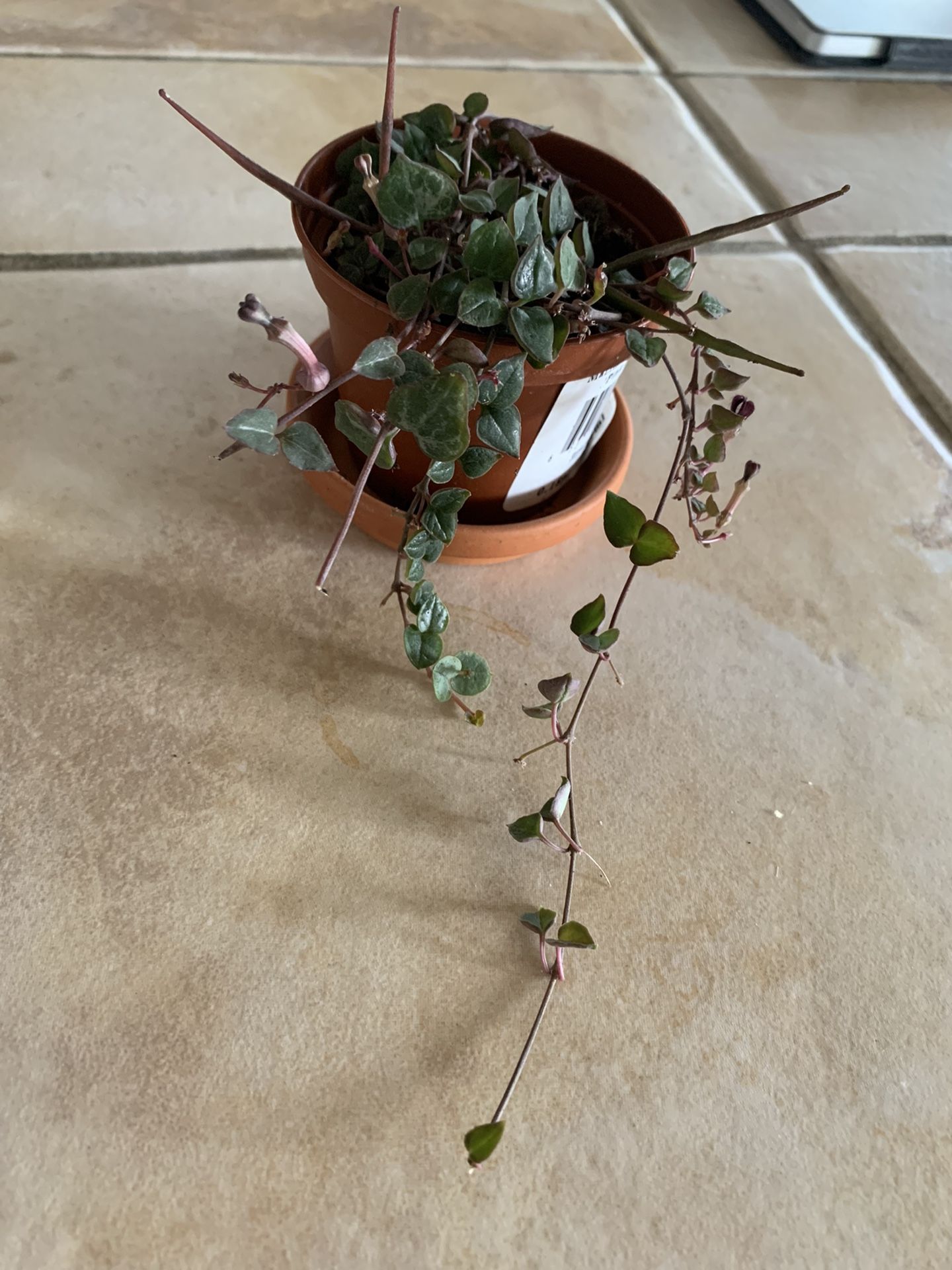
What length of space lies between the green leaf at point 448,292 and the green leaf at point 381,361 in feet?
0.13

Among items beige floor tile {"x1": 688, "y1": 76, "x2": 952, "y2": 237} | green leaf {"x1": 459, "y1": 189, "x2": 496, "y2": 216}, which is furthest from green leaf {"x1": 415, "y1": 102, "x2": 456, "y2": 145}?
beige floor tile {"x1": 688, "y1": 76, "x2": 952, "y2": 237}

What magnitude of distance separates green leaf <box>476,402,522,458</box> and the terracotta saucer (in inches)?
5.1

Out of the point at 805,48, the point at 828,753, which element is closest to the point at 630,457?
the point at 828,753

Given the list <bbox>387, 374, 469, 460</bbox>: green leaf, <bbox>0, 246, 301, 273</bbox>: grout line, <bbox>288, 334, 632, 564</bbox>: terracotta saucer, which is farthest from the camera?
<bbox>0, 246, 301, 273</bbox>: grout line

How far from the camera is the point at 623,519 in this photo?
19.6 inches

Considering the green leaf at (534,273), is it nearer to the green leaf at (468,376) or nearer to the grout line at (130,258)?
the green leaf at (468,376)

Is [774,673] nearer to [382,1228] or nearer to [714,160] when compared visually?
[382,1228]

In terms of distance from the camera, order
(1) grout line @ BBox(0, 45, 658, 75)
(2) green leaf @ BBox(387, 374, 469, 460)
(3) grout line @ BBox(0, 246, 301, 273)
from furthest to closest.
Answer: (1) grout line @ BBox(0, 45, 658, 75) → (3) grout line @ BBox(0, 246, 301, 273) → (2) green leaf @ BBox(387, 374, 469, 460)

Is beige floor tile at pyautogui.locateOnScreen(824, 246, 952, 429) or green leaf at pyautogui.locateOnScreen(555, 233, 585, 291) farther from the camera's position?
beige floor tile at pyautogui.locateOnScreen(824, 246, 952, 429)

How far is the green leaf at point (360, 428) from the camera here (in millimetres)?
498

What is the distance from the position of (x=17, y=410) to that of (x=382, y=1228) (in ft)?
2.07

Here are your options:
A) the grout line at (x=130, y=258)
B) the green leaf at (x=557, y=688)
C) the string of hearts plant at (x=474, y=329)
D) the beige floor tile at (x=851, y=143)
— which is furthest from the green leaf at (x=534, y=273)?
the beige floor tile at (x=851, y=143)

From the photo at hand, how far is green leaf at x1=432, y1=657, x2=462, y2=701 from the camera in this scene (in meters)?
0.57

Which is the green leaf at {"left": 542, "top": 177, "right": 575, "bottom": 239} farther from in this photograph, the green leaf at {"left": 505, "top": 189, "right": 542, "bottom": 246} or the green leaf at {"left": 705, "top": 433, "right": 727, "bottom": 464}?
the green leaf at {"left": 705, "top": 433, "right": 727, "bottom": 464}
